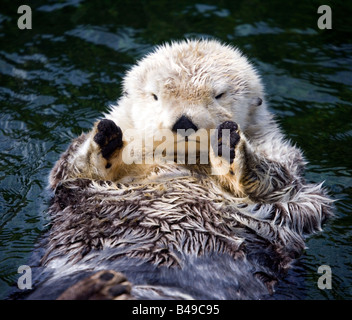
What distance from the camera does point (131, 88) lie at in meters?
4.32

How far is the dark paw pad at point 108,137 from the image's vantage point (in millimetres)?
3502

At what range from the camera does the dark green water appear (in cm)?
391

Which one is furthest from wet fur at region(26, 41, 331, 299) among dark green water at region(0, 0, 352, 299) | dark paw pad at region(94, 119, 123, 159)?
dark green water at region(0, 0, 352, 299)

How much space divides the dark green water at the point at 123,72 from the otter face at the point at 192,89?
111cm

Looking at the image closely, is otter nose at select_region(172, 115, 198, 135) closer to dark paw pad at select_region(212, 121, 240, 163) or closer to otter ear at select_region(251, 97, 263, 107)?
dark paw pad at select_region(212, 121, 240, 163)

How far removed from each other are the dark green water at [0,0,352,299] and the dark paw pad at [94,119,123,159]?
890 mm

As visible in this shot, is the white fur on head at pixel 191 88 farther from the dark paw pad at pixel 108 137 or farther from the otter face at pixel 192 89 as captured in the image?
the dark paw pad at pixel 108 137

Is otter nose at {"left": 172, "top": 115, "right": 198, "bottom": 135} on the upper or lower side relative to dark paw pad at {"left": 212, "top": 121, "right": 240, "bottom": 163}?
upper

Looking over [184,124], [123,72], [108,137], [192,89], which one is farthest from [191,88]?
[123,72]

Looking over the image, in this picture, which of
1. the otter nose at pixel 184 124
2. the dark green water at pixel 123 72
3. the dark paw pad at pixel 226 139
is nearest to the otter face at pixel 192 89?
the otter nose at pixel 184 124

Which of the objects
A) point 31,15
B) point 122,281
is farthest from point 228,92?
point 31,15

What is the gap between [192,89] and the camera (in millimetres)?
3686

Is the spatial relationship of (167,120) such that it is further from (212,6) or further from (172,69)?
(212,6)

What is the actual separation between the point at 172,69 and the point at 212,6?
378 cm
